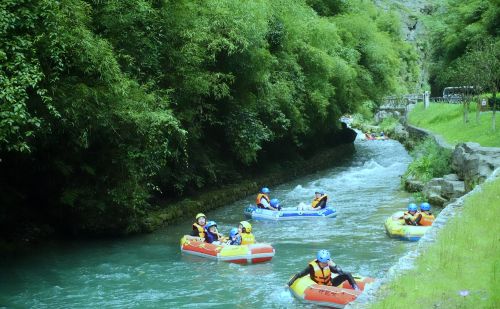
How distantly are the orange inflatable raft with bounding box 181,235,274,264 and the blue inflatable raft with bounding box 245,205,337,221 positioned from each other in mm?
4512

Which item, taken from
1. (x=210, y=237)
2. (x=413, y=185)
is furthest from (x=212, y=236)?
(x=413, y=185)

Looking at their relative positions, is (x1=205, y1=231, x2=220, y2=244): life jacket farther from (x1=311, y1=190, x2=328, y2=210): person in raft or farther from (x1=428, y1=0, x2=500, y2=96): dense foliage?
(x1=428, y1=0, x2=500, y2=96): dense foliage

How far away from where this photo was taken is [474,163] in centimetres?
1616

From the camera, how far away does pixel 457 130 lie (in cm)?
2781

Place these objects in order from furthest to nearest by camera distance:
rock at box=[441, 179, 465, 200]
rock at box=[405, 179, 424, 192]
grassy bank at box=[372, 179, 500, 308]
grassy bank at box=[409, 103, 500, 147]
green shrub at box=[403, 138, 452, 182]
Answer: grassy bank at box=[409, 103, 500, 147] → green shrub at box=[403, 138, 452, 182] → rock at box=[405, 179, 424, 192] → rock at box=[441, 179, 465, 200] → grassy bank at box=[372, 179, 500, 308]

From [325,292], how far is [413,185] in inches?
459

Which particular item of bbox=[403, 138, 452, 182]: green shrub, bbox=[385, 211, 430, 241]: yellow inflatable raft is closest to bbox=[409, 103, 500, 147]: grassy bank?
bbox=[403, 138, 452, 182]: green shrub

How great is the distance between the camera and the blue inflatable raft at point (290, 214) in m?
17.2

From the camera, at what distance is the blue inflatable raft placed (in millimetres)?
17172

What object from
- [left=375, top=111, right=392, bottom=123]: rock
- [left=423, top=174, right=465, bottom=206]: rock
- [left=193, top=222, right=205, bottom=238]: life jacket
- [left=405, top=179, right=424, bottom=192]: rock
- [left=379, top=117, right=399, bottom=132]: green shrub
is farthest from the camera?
[left=375, top=111, right=392, bottom=123]: rock

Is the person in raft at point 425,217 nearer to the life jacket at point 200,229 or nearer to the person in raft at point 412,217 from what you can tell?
the person in raft at point 412,217

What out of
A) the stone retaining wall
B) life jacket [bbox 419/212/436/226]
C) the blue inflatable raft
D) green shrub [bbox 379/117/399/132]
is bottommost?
green shrub [bbox 379/117/399/132]

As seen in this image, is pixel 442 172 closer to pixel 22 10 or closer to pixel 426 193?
pixel 426 193

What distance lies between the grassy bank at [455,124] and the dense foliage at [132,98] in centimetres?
704
